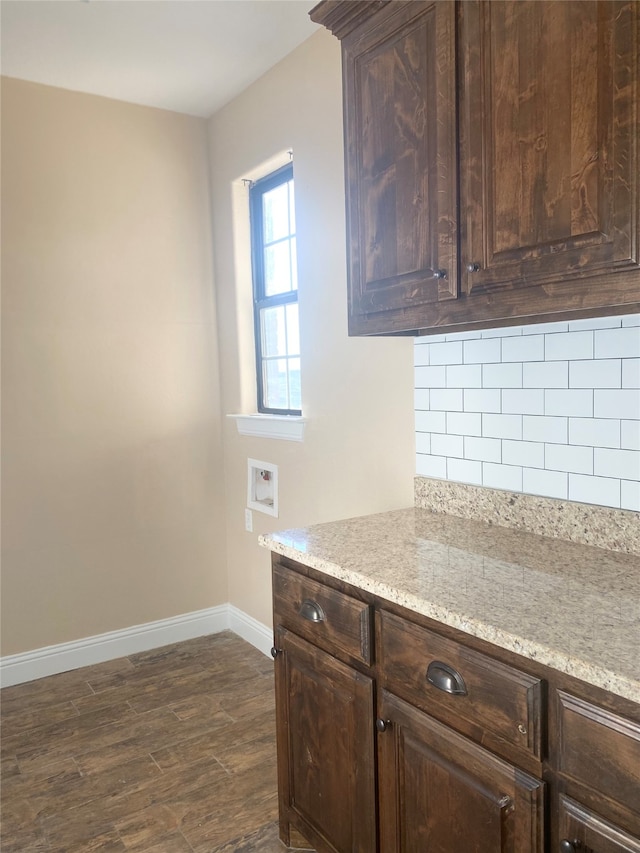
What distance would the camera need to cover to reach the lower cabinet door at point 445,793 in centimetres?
111

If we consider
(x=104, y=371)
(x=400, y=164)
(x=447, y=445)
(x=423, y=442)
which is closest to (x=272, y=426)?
(x=104, y=371)

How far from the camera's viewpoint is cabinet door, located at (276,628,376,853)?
150 cm

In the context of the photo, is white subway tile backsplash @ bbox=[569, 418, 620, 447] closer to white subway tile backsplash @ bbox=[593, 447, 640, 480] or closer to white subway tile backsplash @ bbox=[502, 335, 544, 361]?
white subway tile backsplash @ bbox=[593, 447, 640, 480]

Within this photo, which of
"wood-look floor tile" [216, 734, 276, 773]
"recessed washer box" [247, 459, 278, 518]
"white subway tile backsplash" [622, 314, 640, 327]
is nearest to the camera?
"white subway tile backsplash" [622, 314, 640, 327]

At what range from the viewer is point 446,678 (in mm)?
1242

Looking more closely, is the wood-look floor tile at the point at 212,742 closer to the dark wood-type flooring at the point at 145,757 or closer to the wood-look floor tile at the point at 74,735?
the dark wood-type flooring at the point at 145,757

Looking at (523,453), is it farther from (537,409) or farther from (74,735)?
(74,735)

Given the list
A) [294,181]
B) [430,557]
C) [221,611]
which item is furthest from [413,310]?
[221,611]

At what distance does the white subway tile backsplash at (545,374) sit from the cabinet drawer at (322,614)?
0.76 meters

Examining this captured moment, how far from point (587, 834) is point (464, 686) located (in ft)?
0.96

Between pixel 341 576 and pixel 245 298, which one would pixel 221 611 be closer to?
pixel 245 298

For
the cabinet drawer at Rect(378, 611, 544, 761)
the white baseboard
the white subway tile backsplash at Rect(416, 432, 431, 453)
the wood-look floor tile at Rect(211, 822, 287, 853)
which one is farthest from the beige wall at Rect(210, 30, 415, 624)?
the wood-look floor tile at Rect(211, 822, 287, 853)

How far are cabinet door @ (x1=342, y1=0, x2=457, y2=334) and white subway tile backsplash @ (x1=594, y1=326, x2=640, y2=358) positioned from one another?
0.39m

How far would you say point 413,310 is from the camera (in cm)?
166
